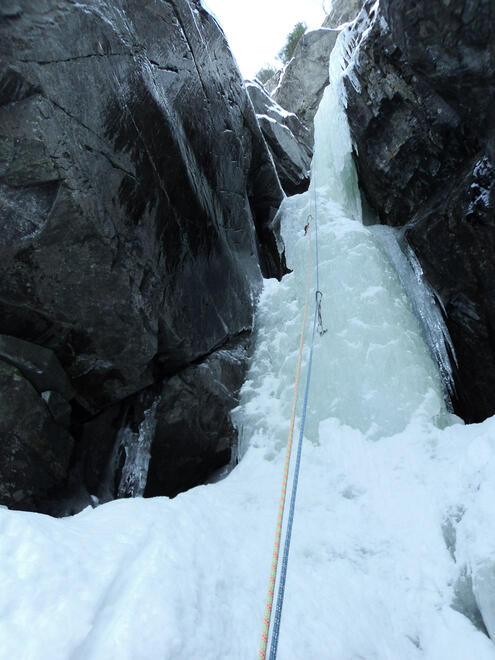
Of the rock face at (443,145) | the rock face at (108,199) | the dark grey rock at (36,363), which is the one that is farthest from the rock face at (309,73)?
the dark grey rock at (36,363)

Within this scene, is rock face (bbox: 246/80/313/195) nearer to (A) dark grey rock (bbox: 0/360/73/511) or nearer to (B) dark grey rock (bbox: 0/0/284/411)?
(B) dark grey rock (bbox: 0/0/284/411)

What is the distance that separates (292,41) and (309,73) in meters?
6.75

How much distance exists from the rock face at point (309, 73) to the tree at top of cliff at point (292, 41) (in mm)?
4897

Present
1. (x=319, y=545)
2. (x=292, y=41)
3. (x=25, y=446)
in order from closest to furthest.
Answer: (x=319, y=545)
(x=25, y=446)
(x=292, y=41)

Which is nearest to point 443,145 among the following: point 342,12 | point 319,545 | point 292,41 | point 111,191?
point 111,191

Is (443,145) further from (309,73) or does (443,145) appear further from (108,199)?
(309,73)

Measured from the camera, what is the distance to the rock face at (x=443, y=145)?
16.5 feet

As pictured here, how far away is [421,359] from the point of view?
5.83m

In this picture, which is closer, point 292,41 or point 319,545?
point 319,545

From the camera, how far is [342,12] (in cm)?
1958

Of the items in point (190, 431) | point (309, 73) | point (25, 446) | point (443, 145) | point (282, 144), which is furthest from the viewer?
point (309, 73)

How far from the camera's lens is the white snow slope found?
2.12 meters

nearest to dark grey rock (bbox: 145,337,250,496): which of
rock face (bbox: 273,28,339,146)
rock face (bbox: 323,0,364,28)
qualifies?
rock face (bbox: 273,28,339,146)

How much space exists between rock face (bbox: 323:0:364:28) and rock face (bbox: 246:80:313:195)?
335 inches
